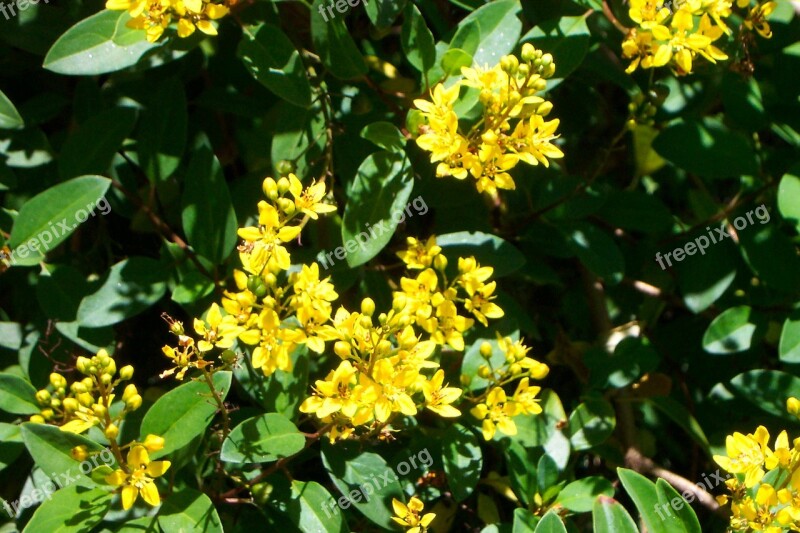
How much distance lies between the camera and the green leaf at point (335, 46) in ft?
8.39

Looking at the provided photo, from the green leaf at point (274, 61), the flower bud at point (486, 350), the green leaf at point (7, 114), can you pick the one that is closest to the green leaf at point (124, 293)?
the green leaf at point (7, 114)

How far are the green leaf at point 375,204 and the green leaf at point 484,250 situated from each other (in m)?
0.24

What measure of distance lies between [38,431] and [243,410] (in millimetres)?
544

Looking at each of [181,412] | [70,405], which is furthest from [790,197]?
[70,405]

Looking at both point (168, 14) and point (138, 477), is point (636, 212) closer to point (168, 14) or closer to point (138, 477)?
point (168, 14)

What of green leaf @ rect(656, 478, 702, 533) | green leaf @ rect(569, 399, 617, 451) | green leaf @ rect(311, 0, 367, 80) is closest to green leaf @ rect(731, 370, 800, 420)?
green leaf @ rect(569, 399, 617, 451)

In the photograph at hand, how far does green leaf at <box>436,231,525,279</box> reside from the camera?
2.71 metres

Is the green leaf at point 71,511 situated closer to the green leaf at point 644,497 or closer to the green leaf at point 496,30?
the green leaf at point 644,497

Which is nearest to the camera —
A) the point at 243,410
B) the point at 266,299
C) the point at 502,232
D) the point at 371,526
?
the point at 266,299

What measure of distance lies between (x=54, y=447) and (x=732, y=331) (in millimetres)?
2101

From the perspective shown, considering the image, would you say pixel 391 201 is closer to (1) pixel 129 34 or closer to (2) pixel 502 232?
(2) pixel 502 232

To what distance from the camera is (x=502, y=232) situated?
3025 millimetres

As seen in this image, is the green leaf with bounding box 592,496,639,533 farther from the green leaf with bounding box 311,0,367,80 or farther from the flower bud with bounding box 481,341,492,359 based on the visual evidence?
the green leaf with bounding box 311,0,367,80

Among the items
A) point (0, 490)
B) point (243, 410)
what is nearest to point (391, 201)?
point (243, 410)
